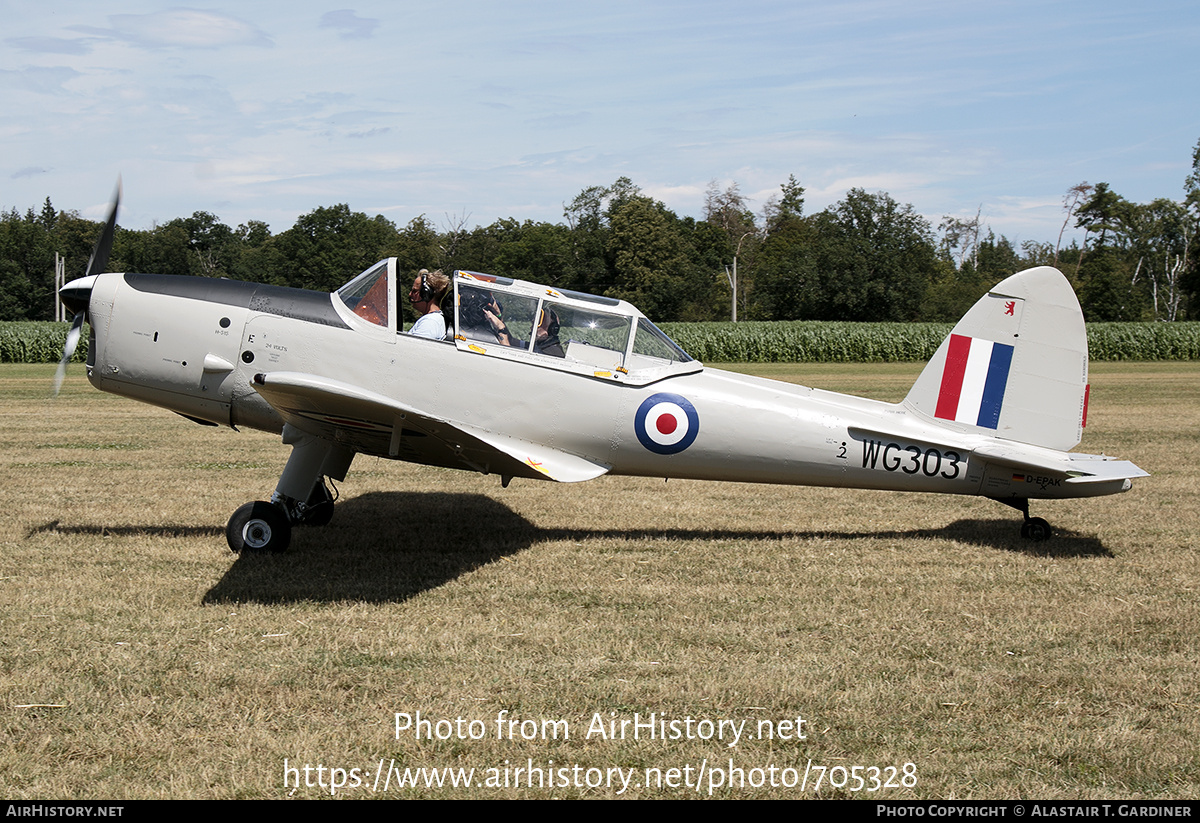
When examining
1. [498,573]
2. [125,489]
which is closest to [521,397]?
[498,573]

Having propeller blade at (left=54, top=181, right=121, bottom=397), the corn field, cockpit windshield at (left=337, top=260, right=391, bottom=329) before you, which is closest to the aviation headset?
cockpit windshield at (left=337, top=260, right=391, bottom=329)

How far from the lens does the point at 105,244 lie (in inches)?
311

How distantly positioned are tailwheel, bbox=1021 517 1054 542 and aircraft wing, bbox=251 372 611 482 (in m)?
3.58

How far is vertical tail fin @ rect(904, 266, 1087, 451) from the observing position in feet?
23.0

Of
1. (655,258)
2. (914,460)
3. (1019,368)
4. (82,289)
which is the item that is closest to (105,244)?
(82,289)

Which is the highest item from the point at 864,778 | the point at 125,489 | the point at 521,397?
the point at 521,397

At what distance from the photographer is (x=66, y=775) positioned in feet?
11.6

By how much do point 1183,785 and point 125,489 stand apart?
949 cm

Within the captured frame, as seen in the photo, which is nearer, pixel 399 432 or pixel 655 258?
pixel 399 432

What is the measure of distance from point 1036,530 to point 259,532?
6.24 metres

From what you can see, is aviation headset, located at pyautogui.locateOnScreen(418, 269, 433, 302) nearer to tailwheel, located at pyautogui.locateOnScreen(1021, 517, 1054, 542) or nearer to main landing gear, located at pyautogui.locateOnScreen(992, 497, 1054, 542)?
main landing gear, located at pyautogui.locateOnScreen(992, 497, 1054, 542)

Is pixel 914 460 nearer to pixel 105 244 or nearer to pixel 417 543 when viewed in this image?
pixel 417 543

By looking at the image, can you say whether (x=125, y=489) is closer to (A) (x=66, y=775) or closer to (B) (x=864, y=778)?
(A) (x=66, y=775)

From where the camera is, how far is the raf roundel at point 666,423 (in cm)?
696
